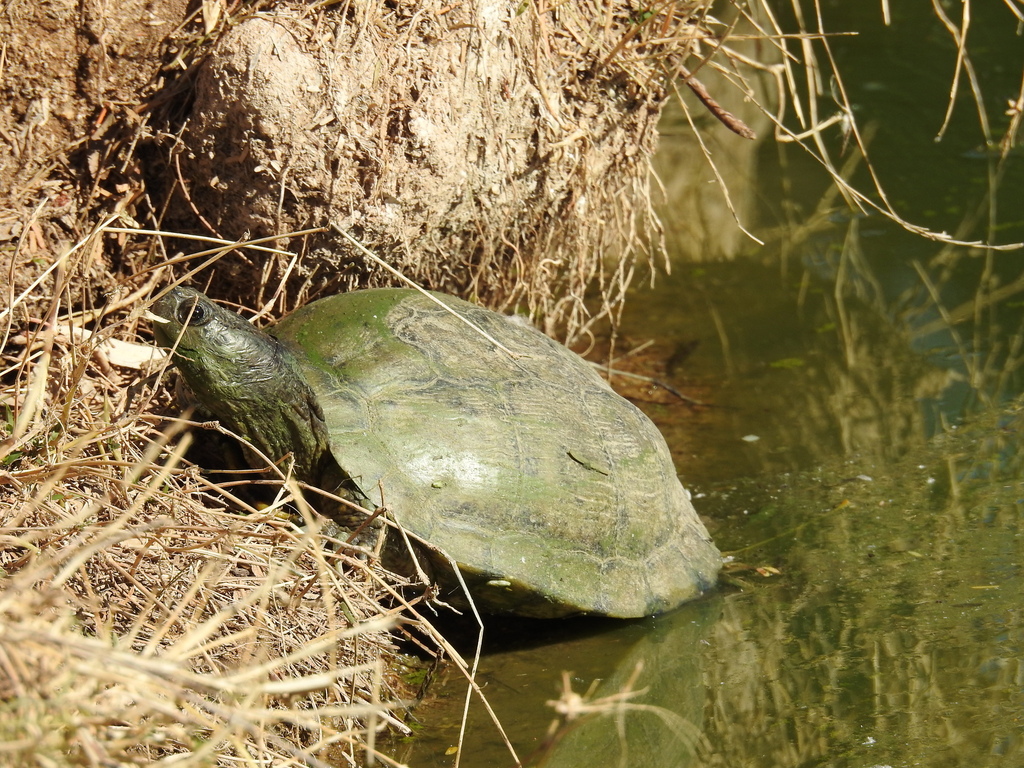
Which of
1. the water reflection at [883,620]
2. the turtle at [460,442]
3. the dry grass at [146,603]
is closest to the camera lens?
the dry grass at [146,603]

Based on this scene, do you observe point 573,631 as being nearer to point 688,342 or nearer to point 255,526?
point 255,526

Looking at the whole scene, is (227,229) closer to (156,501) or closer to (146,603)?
(156,501)

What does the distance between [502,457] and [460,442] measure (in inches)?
5.9

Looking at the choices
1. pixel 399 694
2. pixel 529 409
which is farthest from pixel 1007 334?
pixel 399 694

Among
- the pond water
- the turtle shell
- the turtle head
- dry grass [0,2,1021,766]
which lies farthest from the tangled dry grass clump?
the pond water

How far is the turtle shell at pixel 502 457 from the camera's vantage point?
3.19 meters

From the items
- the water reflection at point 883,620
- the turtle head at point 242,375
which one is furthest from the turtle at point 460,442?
the water reflection at point 883,620

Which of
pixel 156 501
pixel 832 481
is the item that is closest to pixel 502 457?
pixel 156 501

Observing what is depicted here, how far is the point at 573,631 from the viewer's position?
3.53 m

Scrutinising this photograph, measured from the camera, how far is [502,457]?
10.9ft

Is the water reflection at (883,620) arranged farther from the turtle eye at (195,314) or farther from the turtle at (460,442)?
the turtle eye at (195,314)

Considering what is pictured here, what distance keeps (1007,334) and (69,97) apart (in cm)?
453

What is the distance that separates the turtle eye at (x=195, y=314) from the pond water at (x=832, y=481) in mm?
1417

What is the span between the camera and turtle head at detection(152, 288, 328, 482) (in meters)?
3.25
